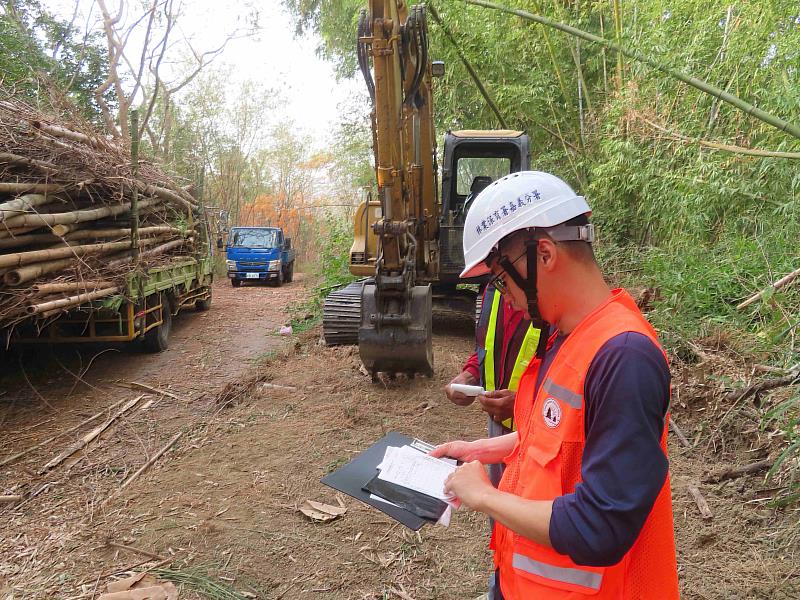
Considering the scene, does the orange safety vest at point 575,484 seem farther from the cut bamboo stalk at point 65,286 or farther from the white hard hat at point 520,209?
the cut bamboo stalk at point 65,286

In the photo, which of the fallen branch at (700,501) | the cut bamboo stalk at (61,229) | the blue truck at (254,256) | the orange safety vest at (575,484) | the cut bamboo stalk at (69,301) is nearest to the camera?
the orange safety vest at (575,484)

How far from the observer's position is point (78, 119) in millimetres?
7148

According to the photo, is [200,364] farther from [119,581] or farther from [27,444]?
[119,581]

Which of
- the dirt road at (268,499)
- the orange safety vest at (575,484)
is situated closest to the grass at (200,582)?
the dirt road at (268,499)

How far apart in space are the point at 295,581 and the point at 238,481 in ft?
4.01

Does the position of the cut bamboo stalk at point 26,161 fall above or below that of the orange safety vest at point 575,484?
above

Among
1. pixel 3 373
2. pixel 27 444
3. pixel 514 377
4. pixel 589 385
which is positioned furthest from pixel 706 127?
pixel 3 373

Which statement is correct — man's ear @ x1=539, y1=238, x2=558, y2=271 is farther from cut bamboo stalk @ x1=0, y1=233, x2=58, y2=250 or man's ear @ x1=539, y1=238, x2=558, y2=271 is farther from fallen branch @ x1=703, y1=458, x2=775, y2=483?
cut bamboo stalk @ x1=0, y1=233, x2=58, y2=250

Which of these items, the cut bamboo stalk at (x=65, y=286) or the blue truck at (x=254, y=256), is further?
the blue truck at (x=254, y=256)

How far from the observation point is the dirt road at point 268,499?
317cm

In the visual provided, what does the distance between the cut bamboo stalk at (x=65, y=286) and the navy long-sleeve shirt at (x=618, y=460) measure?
5.51 metres

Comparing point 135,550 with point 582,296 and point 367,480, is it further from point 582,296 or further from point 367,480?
point 582,296

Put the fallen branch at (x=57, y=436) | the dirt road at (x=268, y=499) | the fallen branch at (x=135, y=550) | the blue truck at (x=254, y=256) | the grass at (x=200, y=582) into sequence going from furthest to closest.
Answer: the blue truck at (x=254, y=256)
the fallen branch at (x=57, y=436)
the fallen branch at (x=135, y=550)
the dirt road at (x=268, y=499)
the grass at (x=200, y=582)

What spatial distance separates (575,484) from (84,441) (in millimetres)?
4920
